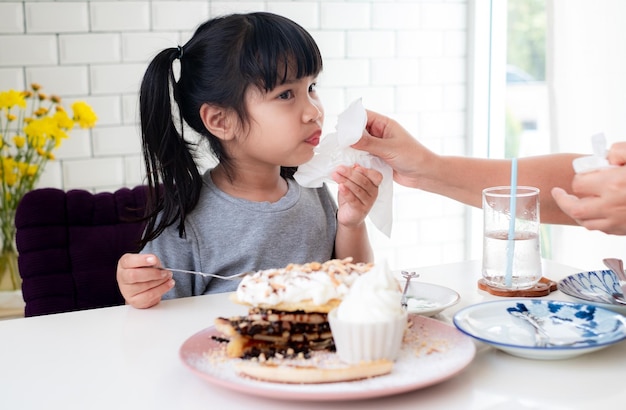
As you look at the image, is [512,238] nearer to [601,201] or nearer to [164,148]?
[601,201]

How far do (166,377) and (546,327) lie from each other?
0.51m

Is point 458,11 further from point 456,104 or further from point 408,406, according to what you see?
point 408,406

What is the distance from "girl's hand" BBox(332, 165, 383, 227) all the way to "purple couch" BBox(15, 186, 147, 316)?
1.46ft

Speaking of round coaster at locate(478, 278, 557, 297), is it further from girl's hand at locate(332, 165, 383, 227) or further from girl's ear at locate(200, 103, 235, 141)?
girl's ear at locate(200, 103, 235, 141)

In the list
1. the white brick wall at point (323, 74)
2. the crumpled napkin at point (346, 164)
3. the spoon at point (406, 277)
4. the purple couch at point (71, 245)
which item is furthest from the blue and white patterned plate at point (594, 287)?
the white brick wall at point (323, 74)

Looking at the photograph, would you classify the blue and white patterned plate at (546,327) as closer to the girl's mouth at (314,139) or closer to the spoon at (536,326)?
the spoon at (536,326)

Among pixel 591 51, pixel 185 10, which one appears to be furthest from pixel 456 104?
pixel 185 10

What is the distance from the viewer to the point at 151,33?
2623mm

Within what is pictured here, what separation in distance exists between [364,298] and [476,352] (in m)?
0.21

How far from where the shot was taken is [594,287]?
4.10ft

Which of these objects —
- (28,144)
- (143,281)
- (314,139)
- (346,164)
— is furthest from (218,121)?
(28,144)

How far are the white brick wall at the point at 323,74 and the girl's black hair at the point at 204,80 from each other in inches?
37.5

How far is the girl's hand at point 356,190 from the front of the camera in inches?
59.0

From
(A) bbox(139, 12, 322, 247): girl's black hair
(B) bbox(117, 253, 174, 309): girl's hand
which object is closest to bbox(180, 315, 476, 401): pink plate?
(B) bbox(117, 253, 174, 309): girl's hand
